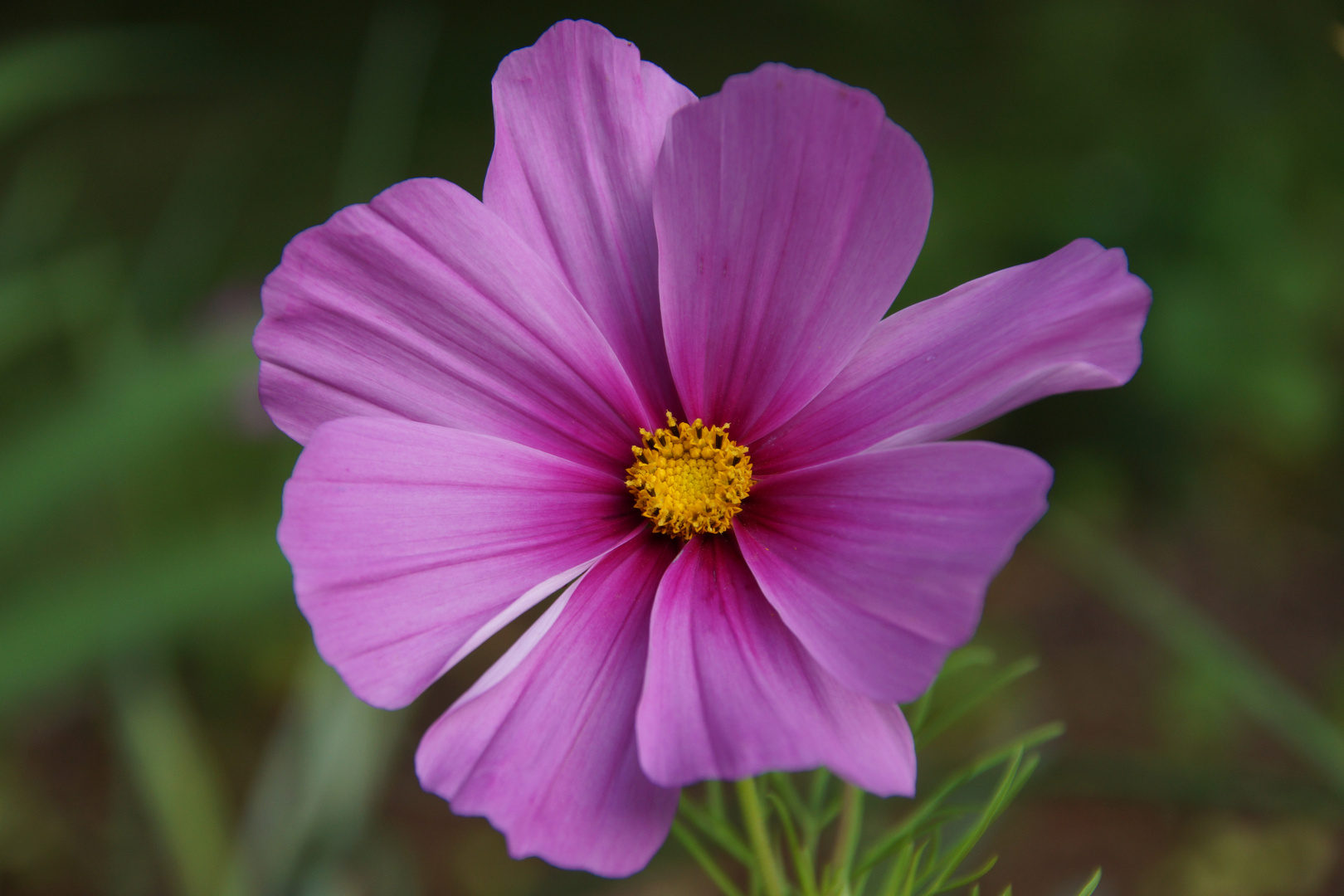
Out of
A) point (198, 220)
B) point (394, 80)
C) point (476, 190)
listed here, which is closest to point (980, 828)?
point (198, 220)

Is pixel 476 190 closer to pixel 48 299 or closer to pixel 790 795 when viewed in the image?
pixel 48 299

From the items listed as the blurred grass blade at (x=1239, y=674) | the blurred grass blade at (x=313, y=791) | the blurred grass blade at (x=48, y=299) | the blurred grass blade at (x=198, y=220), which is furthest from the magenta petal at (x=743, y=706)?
the blurred grass blade at (x=198, y=220)

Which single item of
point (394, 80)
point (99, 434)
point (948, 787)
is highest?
point (394, 80)

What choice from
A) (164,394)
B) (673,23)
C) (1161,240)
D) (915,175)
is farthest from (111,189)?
(915,175)

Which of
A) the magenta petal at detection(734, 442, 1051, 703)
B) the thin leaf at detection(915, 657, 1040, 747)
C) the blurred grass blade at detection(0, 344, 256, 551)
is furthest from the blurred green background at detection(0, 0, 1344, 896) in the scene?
the magenta petal at detection(734, 442, 1051, 703)

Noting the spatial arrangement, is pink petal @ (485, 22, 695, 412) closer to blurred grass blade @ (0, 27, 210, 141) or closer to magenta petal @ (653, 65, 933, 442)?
magenta petal @ (653, 65, 933, 442)
